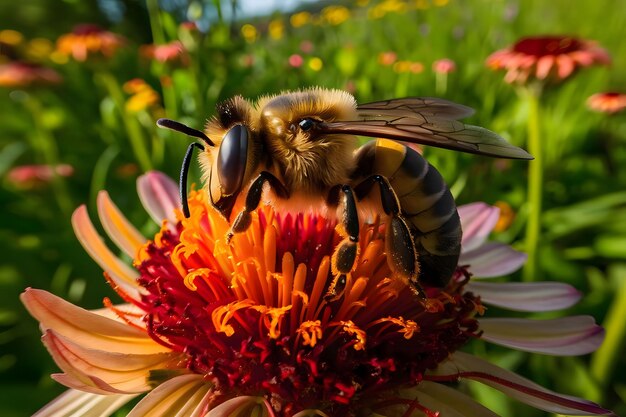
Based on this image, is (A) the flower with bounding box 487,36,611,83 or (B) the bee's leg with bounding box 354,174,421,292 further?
(A) the flower with bounding box 487,36,611,83

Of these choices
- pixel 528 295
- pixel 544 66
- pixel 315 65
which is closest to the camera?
pixel 528 295

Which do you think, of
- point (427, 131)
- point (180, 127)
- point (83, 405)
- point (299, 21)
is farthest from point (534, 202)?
point (299, 21)

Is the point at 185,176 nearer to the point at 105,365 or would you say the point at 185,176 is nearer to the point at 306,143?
the point at 306,143

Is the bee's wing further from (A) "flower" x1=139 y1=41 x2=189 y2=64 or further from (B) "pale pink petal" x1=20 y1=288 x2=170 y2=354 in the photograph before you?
(A) "flower" x1=139 y1=41 x2=189 y2=64

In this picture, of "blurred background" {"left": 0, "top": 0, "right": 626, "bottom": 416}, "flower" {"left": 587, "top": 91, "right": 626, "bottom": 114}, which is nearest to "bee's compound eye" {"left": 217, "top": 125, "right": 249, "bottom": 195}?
"blurred background" {"left": 0, "top": 0, "right": 626, "bottom": 416}

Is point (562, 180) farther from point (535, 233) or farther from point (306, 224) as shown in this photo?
point (306, 224)
